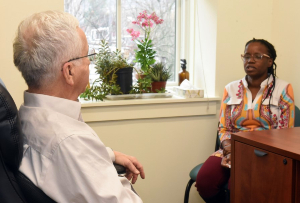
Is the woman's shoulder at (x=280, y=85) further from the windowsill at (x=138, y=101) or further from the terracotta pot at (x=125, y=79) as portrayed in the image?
the terracotta pot at (x=125, y=79)

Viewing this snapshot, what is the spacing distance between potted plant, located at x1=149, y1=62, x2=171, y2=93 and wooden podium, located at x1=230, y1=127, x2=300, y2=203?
2.84 ft

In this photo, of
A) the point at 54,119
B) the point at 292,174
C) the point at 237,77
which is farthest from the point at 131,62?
the point at 54,119

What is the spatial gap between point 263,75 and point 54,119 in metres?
1.65

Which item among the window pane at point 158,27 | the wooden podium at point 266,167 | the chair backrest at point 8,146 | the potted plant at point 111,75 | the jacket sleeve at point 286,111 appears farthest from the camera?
the window pane at point 158,27

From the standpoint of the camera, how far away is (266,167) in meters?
1.64

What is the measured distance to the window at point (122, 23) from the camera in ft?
8.51

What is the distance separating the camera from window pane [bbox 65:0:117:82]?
2.57 metres

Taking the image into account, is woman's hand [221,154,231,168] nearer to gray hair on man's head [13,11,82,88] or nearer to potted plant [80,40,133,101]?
potted plant [80,40,133,101]

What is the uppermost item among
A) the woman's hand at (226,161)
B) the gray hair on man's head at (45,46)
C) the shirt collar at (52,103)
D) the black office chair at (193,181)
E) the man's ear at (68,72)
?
the gray hair on man's head at (45,46)

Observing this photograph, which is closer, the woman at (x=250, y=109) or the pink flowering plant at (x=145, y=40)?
the woman at (x=250, y=109)

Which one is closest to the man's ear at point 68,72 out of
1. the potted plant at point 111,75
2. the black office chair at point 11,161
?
the black office chair at point 11,161

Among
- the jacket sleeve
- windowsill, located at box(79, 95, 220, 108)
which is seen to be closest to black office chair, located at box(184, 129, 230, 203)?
windowsill, located at box(79, 95, 220, 108)

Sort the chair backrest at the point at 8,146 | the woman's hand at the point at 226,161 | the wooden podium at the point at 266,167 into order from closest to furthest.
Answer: the chair backrest at the point at 8,146 → the wooden podium at the point at 266,167 → the woman's hand at the point at 226,161

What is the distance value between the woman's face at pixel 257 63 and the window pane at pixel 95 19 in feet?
3.13
